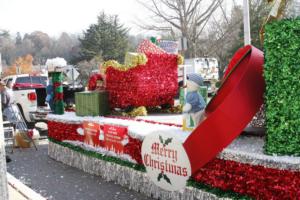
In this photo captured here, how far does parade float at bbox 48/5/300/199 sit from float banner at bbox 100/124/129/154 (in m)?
0.02

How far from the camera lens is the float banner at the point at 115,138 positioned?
7.30m

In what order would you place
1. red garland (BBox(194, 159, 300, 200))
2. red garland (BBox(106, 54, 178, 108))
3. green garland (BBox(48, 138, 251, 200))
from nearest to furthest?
1. red garland (BBox(194, 159, 300, 200))
2. green garland (BBox(48, 138, 251, 200))
3. red garland (BBox(106, 54, 178, 108))

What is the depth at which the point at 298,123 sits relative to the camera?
4.37 metres

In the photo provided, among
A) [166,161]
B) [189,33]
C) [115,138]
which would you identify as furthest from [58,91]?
[189,33]

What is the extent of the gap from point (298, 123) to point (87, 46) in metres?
49.8

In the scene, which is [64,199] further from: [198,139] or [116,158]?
[198,139]

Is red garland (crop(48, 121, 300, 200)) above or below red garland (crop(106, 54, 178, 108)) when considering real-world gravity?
below

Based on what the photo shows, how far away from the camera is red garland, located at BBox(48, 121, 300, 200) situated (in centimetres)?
436

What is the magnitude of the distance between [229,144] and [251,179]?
24.3 inches

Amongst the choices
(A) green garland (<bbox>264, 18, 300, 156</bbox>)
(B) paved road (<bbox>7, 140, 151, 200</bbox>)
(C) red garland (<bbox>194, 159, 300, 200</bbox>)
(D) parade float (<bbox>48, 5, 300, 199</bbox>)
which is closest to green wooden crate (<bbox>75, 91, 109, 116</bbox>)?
(D) parade float (<bbox>48, 5, 300, 199</bbox>)

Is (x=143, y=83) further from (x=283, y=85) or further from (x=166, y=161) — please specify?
(x=283, y=85)

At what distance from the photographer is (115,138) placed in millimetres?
7559

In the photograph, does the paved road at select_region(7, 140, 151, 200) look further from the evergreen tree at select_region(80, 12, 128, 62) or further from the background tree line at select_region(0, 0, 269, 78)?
the evergreen tree at select_region(80, 12, 128, 62)

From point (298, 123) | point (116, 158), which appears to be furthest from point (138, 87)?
point (298, 123)
